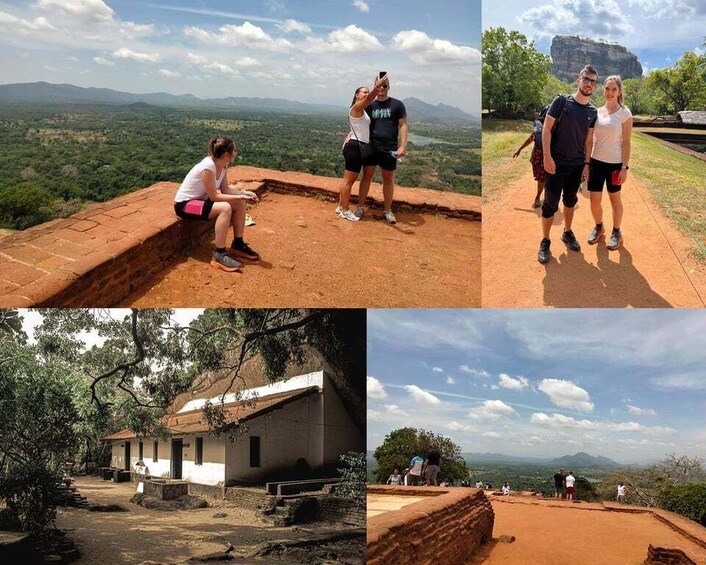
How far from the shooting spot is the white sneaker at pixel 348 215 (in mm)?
5570

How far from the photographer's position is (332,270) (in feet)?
14.3

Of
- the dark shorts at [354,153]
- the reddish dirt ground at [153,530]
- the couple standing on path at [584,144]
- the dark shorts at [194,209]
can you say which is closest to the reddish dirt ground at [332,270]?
the dark shorts at [194,209]

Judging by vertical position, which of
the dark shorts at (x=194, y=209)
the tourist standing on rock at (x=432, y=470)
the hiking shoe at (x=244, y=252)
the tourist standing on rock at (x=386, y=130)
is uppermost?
the tourist standing on rock at (x=386, y=130)

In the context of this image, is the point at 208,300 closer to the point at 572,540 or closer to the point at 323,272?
the point at 323,272

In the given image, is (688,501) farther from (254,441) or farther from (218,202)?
(218,202)

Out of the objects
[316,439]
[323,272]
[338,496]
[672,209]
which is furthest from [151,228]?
[672,209]

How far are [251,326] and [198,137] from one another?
12962 millimetres

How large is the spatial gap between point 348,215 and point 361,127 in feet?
3.07

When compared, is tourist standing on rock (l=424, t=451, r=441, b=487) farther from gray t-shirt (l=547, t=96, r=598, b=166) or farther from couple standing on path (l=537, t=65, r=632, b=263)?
gray t-shirt (l=547, t=96, r=598, b=166)

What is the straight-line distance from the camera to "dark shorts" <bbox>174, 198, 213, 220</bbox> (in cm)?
420

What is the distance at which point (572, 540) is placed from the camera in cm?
625

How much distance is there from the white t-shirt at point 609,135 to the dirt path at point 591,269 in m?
0.78

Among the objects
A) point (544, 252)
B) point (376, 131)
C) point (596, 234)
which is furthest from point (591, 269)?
point (376, 131)

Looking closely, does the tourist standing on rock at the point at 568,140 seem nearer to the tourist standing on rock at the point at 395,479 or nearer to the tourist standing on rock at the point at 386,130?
the tourist standing on rock at the point at 386,130
